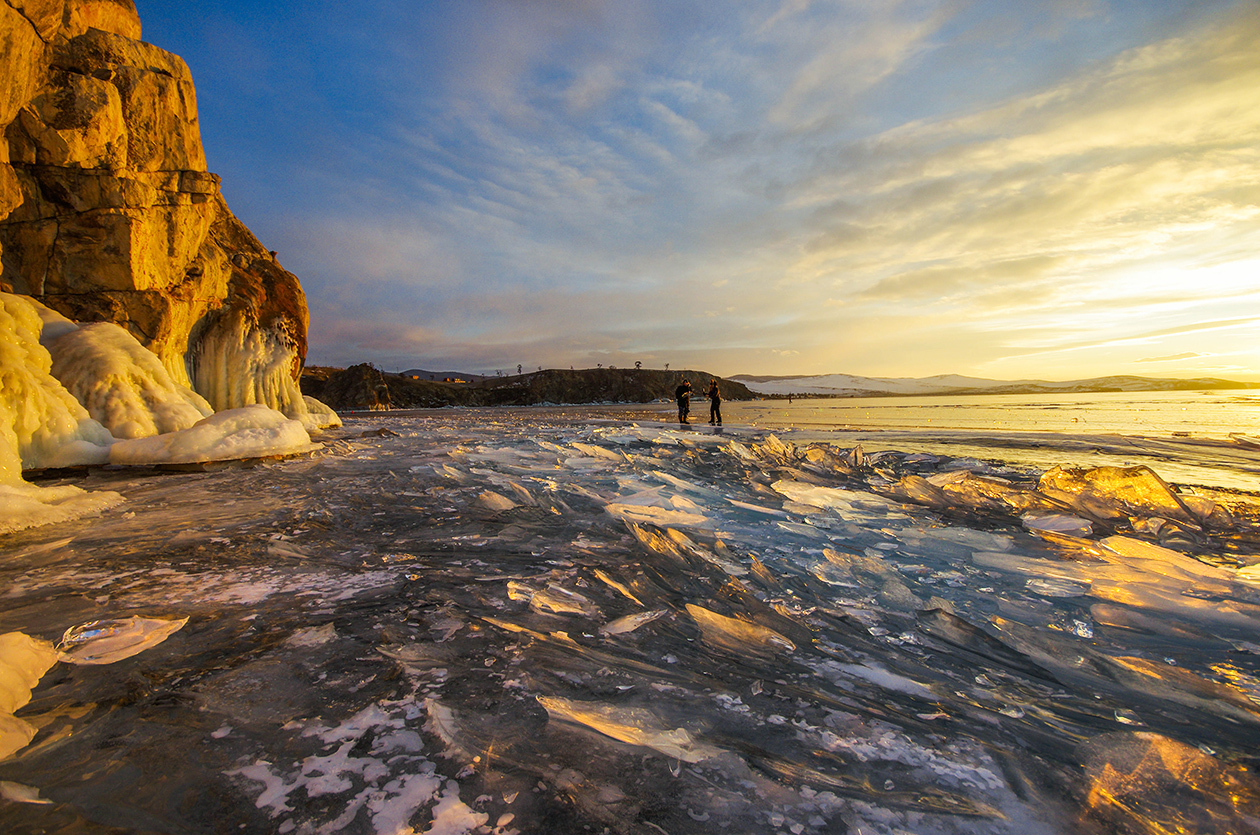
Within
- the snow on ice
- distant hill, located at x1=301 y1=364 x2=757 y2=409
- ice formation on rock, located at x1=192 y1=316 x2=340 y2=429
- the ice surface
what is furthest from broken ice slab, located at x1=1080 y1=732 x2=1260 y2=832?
distant hill, located at x1=301 y1=364 x2=757 y2=409

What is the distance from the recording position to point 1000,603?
2.50 meters

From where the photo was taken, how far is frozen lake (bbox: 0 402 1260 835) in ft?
3.73

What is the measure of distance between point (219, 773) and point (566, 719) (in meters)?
0.84

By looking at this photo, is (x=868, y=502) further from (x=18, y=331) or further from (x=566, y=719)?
(x=18, y=331)

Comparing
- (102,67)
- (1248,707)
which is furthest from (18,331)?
(1248,707)

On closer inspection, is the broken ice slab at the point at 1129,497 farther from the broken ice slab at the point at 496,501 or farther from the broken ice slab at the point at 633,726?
the broken ice slab at the point at 496,501

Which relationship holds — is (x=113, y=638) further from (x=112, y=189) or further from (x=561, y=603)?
(x=112, y=189)

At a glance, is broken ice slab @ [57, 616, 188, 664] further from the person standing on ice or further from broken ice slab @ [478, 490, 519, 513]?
the person standing on ice

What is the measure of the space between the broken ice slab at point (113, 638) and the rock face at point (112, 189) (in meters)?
8.90

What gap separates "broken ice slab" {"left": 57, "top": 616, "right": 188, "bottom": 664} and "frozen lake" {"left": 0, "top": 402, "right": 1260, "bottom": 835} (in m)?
0.06

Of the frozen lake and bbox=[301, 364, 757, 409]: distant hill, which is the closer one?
the frozen lake

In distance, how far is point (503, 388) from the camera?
76.2 meters

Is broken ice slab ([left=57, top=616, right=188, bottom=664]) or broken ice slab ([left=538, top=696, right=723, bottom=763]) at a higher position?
broken ice slab ([left=57, top=616, right=188, bottom=664])

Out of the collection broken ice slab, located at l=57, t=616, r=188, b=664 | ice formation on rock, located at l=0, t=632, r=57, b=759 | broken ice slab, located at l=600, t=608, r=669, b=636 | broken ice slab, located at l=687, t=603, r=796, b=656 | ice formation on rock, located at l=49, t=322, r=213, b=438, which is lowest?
broken ice slab, located at l=687, t=603, r=796, b=656
